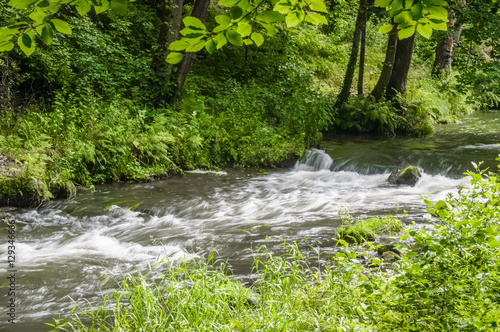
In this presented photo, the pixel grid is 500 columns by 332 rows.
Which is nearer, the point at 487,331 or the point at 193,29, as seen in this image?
the point at 193,29

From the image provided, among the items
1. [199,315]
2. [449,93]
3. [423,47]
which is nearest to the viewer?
[199,315]

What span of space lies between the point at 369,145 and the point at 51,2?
12804mm

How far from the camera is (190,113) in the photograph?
12.0m

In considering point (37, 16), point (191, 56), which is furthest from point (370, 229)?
point (191, 56)

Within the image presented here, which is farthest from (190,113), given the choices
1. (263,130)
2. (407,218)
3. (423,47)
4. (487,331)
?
(423,47)

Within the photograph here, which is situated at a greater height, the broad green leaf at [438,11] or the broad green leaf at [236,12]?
the broad green leaf at [438,11]

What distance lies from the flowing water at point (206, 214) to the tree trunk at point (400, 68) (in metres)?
3.46

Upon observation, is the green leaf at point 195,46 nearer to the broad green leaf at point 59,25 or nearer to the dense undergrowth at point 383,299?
the broad green leaf at point 59,25

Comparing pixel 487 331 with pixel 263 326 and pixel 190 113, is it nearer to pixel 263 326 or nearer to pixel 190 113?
pixel 263 326

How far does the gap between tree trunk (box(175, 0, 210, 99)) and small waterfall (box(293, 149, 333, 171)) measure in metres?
4.11

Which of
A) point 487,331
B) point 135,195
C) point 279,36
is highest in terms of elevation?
point 279,36

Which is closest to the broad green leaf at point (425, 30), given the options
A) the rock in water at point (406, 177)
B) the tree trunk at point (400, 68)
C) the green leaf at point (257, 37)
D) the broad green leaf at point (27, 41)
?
the green leaf at point (257, 37)

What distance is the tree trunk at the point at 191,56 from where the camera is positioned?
1171 cm

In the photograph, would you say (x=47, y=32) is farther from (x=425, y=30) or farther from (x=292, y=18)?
(x=425, y=30)
